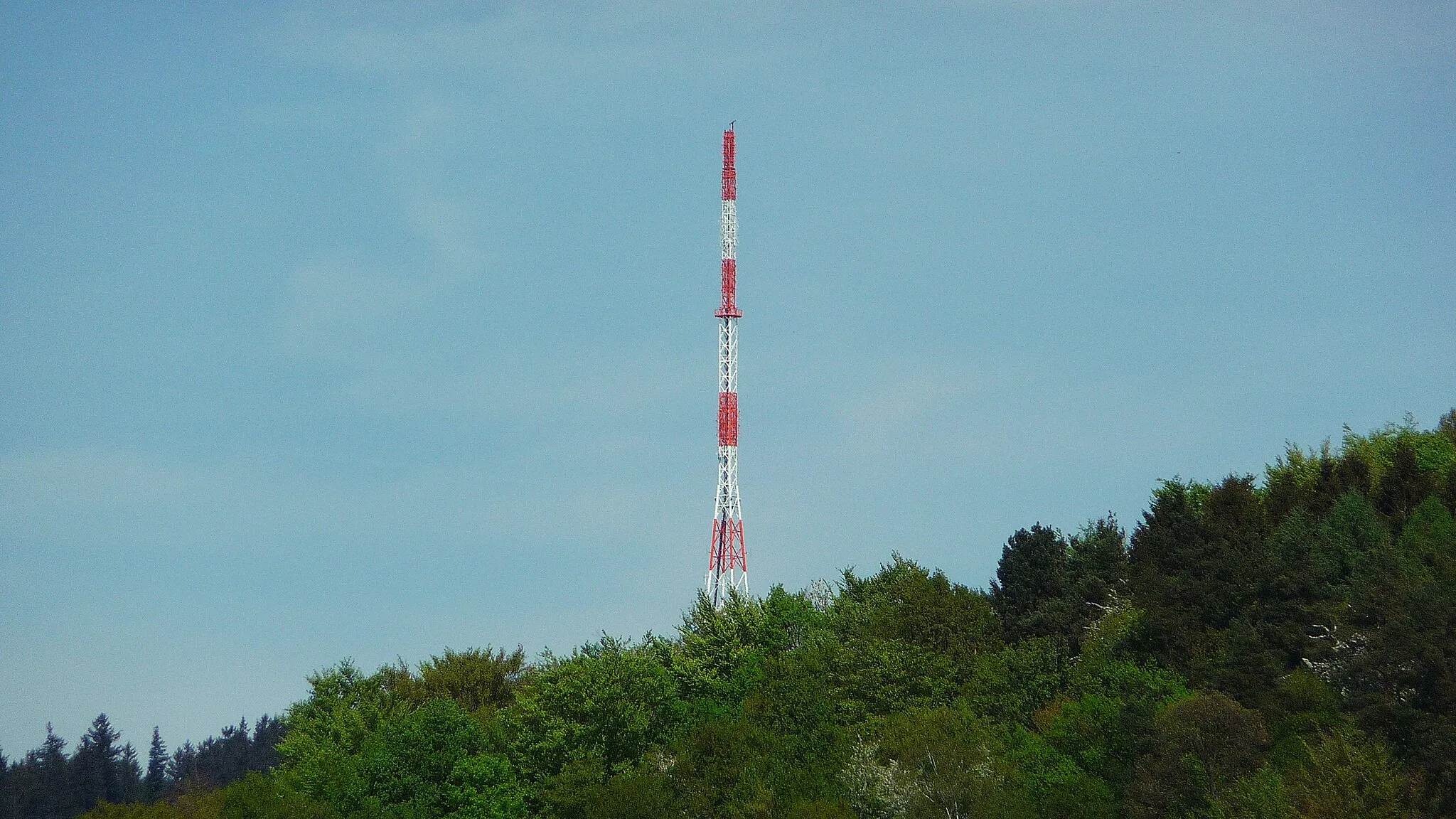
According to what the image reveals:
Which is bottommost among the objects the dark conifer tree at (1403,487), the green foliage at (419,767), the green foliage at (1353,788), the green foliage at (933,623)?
the green foliage at (1353,788)

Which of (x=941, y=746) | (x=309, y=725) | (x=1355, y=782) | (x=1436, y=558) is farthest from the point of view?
(x=309, y=725)

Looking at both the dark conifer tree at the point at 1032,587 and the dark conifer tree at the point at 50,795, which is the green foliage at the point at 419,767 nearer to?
the dark conifer tree at the point at 1032,587

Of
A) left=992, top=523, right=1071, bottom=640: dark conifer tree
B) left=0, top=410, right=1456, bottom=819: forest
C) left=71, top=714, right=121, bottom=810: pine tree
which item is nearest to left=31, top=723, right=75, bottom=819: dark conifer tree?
left=71, top=714, right=121, bottom=810: pine tree

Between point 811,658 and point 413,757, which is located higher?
point 811,658

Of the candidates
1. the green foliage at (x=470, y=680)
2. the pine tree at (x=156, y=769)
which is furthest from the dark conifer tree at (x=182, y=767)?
the green foliage at (x=470, y=680)

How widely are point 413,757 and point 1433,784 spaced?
40438 mm

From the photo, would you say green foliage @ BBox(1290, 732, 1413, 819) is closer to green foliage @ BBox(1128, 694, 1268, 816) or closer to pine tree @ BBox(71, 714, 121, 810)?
green foliage @ BBox(1128, 694, 1268, 816)

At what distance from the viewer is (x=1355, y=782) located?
41.7 meters

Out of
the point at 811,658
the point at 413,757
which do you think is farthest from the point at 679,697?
the point at 413,757

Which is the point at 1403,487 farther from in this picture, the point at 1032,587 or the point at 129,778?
the point at 129,778

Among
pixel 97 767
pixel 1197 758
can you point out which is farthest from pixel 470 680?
pixel 97 767

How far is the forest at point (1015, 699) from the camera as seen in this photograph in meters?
47.8

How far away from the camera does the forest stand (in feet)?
157

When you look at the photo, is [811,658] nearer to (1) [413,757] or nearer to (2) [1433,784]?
(1) [413,757]
